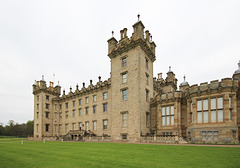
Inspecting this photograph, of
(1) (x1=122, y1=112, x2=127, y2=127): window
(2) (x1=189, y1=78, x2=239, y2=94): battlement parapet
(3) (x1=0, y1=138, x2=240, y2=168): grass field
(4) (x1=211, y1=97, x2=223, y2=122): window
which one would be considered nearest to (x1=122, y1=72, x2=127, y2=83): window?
(1) (x1=122, y1=112, x2=127, y2=127): window

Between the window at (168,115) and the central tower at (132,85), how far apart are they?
2.92 metres

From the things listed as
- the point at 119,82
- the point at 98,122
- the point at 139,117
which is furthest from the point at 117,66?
the point at 98,122

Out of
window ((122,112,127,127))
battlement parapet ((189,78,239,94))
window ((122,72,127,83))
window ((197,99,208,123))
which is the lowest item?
window ((122,112,127,127))

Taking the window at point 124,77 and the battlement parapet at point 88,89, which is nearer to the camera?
the window at point 124,77

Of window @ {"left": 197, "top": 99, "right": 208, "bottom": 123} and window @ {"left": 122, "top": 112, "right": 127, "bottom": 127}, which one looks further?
window @ {"left": 122, "top": 112, "right": 127, "bottom": 127}

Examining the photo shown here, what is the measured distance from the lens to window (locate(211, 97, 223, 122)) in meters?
19.0

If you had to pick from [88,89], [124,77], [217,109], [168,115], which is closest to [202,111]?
[217,109]

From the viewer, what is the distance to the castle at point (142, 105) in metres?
19.0

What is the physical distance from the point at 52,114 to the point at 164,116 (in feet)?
112

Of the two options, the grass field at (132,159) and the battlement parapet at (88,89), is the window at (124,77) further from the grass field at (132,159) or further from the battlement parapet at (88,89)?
the grass field at (132,159)

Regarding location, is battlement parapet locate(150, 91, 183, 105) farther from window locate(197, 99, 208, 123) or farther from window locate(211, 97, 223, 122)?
window locate(211, 97, 223, 122)

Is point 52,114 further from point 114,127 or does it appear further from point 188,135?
point 188,135

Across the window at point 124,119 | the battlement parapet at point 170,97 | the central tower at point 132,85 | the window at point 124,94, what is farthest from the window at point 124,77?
the battlement parapet at point 170,97

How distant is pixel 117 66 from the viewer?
29625 mm
